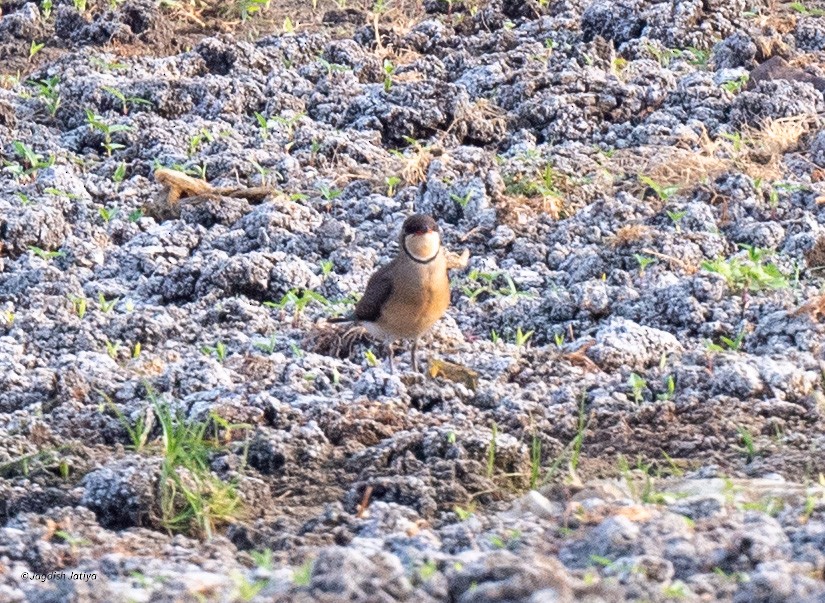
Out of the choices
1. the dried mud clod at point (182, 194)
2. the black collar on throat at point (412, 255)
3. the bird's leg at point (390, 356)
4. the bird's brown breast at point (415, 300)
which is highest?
the dried mud clod at point (182, 194)

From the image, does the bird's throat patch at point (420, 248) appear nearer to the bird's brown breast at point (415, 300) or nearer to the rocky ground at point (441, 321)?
the bird's brown breast at point (415, 300)

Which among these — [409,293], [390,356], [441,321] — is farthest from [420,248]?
[390,356]

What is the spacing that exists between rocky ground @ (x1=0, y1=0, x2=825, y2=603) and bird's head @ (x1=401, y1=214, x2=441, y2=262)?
34cm

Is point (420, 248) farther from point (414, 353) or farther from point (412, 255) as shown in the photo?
point (414, 353)

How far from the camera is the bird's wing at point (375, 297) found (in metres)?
5.69

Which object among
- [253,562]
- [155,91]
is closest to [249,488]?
[253,562]

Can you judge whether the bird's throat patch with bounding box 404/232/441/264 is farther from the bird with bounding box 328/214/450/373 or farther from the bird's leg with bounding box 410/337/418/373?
the bird's leg with bounding box 410/337/418/373

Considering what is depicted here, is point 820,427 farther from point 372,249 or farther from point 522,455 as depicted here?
point 372,249

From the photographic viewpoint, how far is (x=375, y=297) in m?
5.70

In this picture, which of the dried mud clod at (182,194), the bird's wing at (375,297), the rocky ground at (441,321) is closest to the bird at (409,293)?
the bird's wing at (375,297)

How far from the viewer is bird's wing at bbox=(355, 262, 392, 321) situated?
224 inches

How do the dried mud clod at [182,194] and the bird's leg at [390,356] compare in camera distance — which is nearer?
the bird's leg at [390,356]

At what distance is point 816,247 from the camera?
618 centimetres

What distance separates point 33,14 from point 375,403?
453cm
